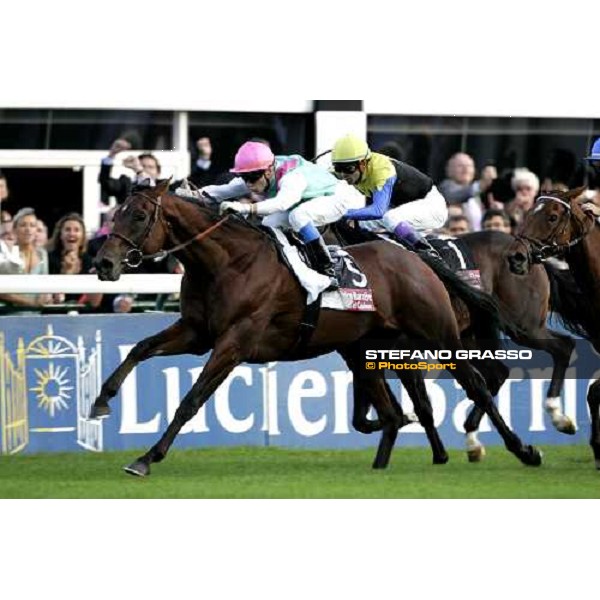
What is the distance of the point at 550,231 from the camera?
37.2 ft

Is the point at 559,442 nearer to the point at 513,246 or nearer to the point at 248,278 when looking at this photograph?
the point at 513,246

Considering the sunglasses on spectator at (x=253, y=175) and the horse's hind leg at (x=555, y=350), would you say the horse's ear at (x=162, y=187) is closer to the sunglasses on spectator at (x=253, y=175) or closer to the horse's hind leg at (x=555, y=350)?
the sunglasses on spectator at (x=253, y=175)

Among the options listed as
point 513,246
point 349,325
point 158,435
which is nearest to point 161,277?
point 158,435

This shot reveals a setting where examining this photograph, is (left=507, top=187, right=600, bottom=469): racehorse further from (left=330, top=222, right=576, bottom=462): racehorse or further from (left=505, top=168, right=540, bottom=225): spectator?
(left=505, top=168, right=540, bottom=225): spectator

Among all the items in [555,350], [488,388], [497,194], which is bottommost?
[488,388]

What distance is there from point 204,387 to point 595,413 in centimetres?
244

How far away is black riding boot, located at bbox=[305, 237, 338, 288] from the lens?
11242mm

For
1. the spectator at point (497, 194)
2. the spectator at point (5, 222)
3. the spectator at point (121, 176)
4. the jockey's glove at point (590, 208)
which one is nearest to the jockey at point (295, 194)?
the jockey's glove at point (590, 208)

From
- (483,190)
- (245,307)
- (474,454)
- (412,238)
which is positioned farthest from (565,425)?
(483,190)

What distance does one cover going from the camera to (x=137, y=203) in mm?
10766

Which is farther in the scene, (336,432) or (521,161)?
(521,161)

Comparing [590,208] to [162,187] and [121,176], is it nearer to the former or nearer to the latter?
[162,187]

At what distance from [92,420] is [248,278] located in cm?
196

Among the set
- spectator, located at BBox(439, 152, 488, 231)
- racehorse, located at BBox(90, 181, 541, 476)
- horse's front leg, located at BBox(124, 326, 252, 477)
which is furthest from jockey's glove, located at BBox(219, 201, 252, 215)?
spectator, located at BBox(439, 152, 488, 231)
